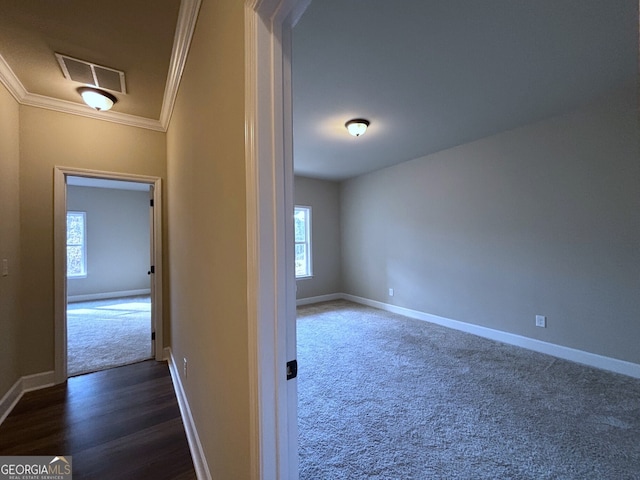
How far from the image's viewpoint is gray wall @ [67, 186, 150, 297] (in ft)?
20.0

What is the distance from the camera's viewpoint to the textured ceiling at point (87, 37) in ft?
5.16

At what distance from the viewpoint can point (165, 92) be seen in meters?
2.48

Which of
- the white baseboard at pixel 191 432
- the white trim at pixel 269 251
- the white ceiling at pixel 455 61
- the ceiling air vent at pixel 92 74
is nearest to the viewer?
the white trim at pixel 269 251

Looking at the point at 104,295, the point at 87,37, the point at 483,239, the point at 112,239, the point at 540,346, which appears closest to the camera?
the point at 87,37

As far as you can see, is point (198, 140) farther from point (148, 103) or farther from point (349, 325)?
point (349, 325)

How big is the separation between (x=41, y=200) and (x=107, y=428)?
2095 mm

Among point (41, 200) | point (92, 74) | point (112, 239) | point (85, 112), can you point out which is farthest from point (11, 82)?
point (112, 239)

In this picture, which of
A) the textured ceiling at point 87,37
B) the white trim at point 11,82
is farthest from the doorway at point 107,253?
the textured ceiling at point 87,37

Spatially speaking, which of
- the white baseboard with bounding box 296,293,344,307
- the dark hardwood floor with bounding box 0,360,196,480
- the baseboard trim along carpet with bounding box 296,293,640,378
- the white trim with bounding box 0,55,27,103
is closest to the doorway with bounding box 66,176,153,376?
the dark hardwood floor with bounding box 0,360,196,480

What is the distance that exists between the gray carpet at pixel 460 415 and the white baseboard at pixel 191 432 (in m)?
0.55

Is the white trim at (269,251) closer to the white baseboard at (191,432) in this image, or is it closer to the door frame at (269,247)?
the door frame at (269,247)

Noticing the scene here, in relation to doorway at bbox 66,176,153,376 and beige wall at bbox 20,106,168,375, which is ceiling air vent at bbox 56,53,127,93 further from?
doorway at bbox 66,176,153,376

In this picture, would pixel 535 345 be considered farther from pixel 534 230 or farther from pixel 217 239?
pixel 217 239

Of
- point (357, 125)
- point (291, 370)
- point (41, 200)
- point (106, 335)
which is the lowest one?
point (106, 335)
